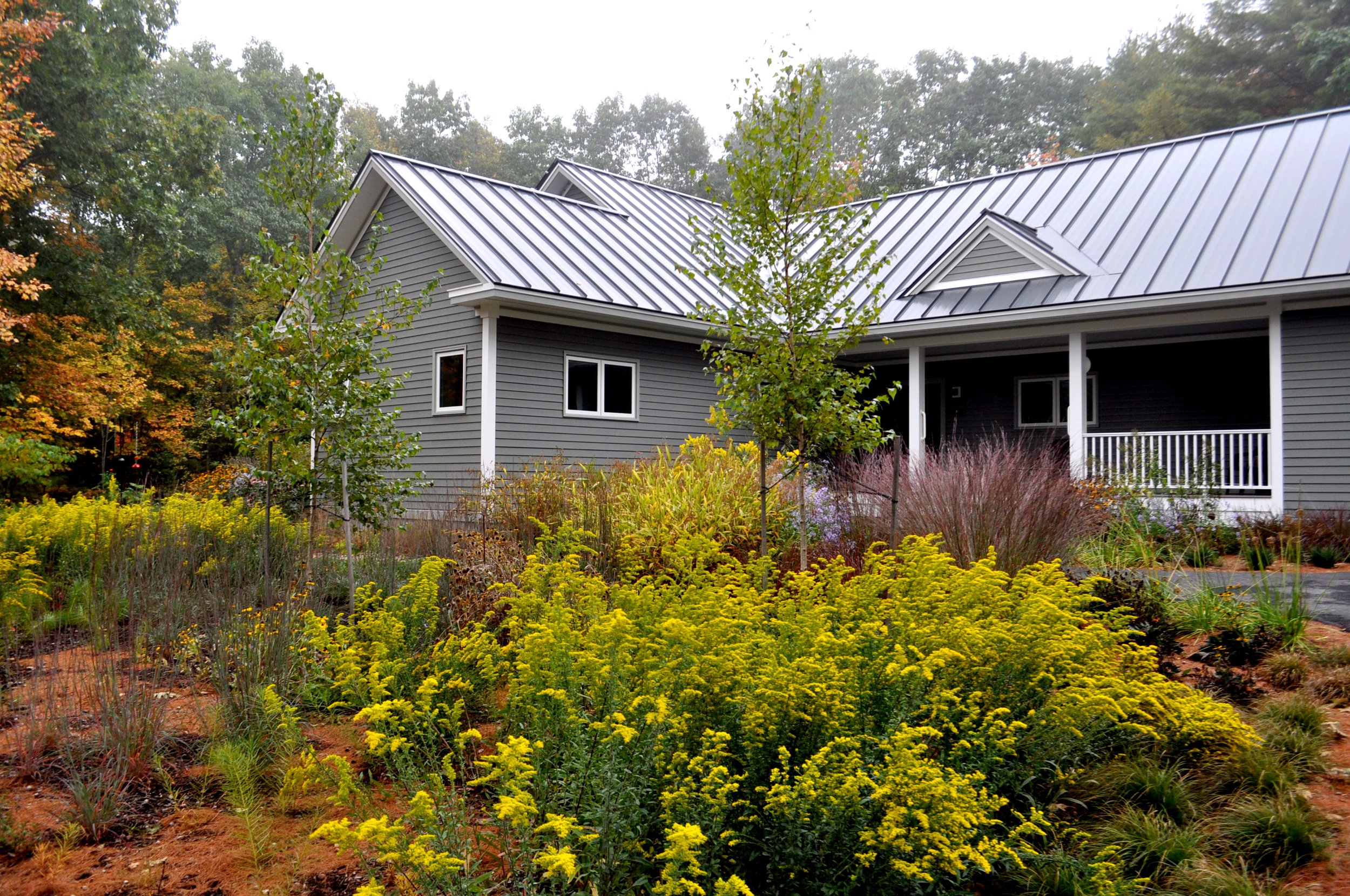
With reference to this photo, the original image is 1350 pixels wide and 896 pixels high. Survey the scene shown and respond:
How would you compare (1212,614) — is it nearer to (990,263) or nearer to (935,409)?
(990,263)

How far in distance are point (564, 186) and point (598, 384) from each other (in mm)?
7400

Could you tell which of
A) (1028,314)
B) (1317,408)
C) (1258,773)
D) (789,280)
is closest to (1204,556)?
(1317,408)

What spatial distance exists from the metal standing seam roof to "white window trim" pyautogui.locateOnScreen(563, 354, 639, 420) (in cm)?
118

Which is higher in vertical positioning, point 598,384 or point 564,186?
point 564,186

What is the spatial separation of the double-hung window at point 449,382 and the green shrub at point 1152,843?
1228 cm

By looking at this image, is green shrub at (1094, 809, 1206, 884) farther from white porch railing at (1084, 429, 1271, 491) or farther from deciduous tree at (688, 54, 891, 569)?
white porch railing at (1084, 429, 1271, 491)

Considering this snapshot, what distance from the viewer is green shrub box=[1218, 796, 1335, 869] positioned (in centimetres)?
353

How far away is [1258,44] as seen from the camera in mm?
32219

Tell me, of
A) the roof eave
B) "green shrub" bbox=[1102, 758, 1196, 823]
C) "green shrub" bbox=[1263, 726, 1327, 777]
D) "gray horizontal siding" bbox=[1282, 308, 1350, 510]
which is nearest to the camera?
"green shrub" bbox=[1102, 758, 1196, 823]

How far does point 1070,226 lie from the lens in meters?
15.7

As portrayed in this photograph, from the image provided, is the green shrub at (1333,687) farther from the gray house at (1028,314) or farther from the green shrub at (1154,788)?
the gray house at (1028,314)

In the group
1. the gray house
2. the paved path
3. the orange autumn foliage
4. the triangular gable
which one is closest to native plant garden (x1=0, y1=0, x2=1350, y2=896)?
the paved path

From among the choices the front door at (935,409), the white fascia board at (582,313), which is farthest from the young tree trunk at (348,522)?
the front door at (935,409)

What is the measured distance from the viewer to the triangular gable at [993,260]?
47.8ft
